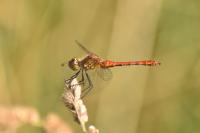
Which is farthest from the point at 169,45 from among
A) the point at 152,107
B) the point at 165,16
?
the point at 152,107

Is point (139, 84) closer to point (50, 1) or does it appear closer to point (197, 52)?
point (197, 52)

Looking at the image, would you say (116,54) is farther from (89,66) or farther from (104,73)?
(89,66)

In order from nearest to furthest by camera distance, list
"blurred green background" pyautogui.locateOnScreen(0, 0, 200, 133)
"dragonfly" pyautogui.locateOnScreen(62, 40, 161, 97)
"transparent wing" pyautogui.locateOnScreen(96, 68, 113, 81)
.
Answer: "dragonfly" pyautogui.locateOnScreen(62, 40, 161, 97) < "transparent wing" pyautogui.locateOnScreen(96, 68, 113, 81) < "blurred green background" pyautogui.locateOnScreen(0, 0, 200, 133)

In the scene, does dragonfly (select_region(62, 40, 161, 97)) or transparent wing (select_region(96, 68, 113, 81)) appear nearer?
dragonfly (select_region(62, 40, 161, 97))

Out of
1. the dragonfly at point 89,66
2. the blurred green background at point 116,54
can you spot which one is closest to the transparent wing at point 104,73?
the dragonfly at point 89,66

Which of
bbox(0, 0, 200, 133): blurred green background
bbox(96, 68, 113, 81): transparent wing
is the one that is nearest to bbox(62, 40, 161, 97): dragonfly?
bbox(96, 68, 113, 81): transparent wing

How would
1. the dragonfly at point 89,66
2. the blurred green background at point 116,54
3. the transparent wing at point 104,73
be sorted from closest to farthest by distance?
the dragonfly at point 89,66 → the transparent wing at point 104,73 → the blurred green background at point 116,54

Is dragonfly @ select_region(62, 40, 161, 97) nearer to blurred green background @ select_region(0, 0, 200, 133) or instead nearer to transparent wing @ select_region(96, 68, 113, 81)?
transparent wing @ select_region(96, 68, 113, 81)

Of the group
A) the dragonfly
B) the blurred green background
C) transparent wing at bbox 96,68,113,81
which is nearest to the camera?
the dragonfly

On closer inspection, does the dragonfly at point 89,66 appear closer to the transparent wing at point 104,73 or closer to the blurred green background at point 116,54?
the transparent wing at point 104,73
